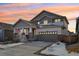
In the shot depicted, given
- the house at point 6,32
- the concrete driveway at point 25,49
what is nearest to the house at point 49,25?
the concrete driveway at point 25,49

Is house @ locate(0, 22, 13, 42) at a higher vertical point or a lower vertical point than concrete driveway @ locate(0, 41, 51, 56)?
higher

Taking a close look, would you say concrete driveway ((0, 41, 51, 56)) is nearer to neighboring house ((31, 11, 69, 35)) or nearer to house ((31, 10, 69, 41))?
house ((31, 10, 69, 41))

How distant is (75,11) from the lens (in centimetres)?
341

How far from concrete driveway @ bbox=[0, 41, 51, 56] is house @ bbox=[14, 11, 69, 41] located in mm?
127

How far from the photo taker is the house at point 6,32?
3.38m

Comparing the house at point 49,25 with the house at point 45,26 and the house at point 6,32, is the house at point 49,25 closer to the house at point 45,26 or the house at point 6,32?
the house at point 45,26

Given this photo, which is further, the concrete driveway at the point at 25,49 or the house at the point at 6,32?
the house at the point at 6,32

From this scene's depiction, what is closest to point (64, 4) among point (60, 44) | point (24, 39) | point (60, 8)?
point (60, 8)

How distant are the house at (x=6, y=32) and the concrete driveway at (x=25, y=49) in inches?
8.2

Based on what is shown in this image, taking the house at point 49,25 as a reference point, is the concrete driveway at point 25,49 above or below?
below

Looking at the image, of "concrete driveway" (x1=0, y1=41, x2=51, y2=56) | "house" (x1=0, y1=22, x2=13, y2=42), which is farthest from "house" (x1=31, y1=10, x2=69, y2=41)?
"house" (x1=0, y1=22, x2=13, y2=42)

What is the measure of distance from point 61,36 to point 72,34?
8.1 inches

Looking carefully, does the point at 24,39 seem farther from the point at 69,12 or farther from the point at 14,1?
the point at 69,12

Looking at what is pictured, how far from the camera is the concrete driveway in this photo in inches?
129
